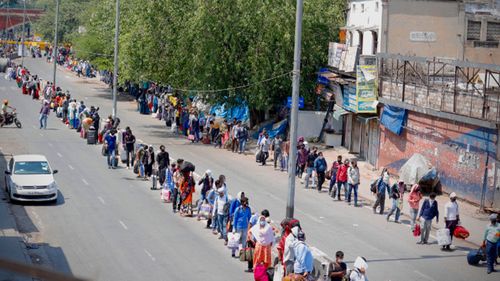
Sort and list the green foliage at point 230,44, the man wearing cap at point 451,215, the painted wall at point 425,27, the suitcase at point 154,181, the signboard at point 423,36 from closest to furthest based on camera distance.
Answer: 1. the man wearing cap at point 451,215
2. the suitcase at point 154,181
3. the painted wall at point 425,27
4. the signboard at point 423,36
5. the green foliage at point 230,44

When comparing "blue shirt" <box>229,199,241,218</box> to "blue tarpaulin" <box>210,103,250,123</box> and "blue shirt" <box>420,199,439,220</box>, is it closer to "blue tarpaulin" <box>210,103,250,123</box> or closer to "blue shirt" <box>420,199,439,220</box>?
"blue shirt" <box>420,199,439,220</box>

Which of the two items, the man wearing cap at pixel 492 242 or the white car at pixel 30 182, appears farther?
the white car at pixel 30 182

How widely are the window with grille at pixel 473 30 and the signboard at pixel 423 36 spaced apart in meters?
1.51

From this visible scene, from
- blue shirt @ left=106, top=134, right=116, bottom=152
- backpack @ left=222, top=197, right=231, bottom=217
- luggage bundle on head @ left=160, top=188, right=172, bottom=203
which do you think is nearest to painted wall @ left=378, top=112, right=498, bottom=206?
luggage bundle on head @ left=160, top=188, right=172, bottom=203

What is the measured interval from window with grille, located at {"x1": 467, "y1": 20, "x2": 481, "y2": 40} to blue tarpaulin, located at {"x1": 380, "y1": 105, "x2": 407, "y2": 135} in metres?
6.69

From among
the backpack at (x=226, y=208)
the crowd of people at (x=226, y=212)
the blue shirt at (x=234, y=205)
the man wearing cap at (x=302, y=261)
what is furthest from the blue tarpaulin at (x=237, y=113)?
the man wearing cap at (x=302, y=261)

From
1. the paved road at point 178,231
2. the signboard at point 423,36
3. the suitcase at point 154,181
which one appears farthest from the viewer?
the signboard at point 423,36

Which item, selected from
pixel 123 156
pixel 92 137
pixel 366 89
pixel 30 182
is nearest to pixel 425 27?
pixel 366 89

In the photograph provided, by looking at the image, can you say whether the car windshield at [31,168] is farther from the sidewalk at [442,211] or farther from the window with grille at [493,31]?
the window with grille at [493,31]

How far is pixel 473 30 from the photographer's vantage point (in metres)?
40.7

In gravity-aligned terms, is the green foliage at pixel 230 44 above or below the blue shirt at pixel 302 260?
above

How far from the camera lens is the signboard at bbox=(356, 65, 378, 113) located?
3756 cm

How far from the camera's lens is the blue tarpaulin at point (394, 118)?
115 ft

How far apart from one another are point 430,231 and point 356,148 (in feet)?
51.5
